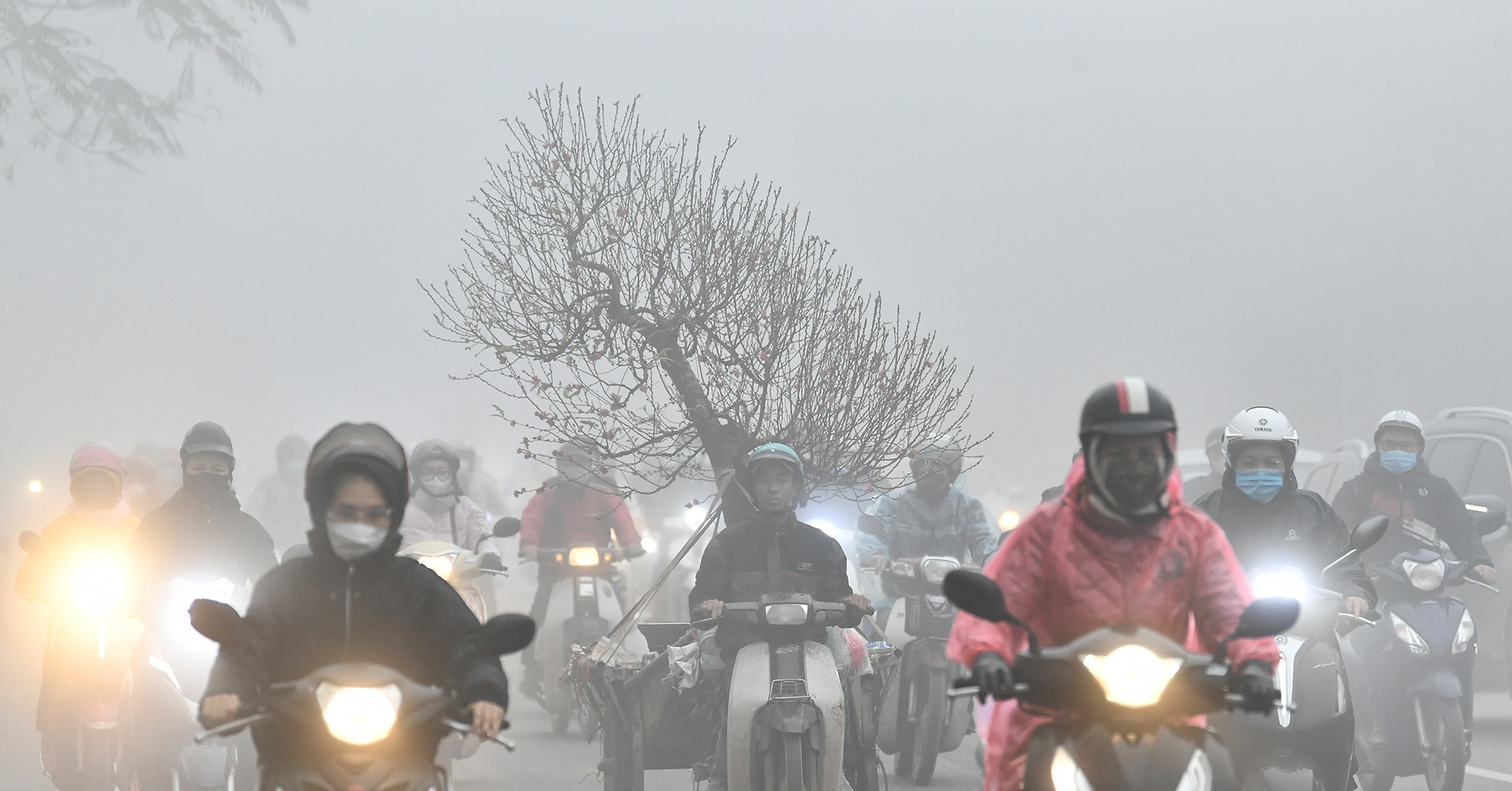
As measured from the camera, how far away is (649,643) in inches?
364

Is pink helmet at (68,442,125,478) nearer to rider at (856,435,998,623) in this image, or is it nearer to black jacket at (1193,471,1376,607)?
rider at (856,435,998,623)

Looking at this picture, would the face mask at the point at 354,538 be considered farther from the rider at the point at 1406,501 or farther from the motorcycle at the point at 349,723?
the rider at the point at 1406,501

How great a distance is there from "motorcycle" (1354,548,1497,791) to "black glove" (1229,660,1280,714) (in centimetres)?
653

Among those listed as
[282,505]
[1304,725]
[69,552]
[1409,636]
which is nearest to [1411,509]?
[1409,636]

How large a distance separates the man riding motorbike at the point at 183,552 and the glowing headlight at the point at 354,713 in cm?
460

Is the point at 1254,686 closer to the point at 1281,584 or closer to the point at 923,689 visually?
the point at 1281,584

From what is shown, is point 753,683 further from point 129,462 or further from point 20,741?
point 129,462

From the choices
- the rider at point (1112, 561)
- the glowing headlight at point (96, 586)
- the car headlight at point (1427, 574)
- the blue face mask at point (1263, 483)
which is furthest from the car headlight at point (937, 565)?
the rider at point (1112, 561)

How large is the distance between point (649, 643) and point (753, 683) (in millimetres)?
1446

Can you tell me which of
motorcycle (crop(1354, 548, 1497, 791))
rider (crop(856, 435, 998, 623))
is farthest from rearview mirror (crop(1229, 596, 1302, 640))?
rider (crop(856, 435, 998, 623))

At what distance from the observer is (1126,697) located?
Result: 3.99 meters

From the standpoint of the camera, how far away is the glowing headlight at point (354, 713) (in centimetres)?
420

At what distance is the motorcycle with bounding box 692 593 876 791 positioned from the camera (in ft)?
25.4

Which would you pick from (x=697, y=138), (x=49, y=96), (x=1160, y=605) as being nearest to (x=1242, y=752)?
(x=1160, y=605)
